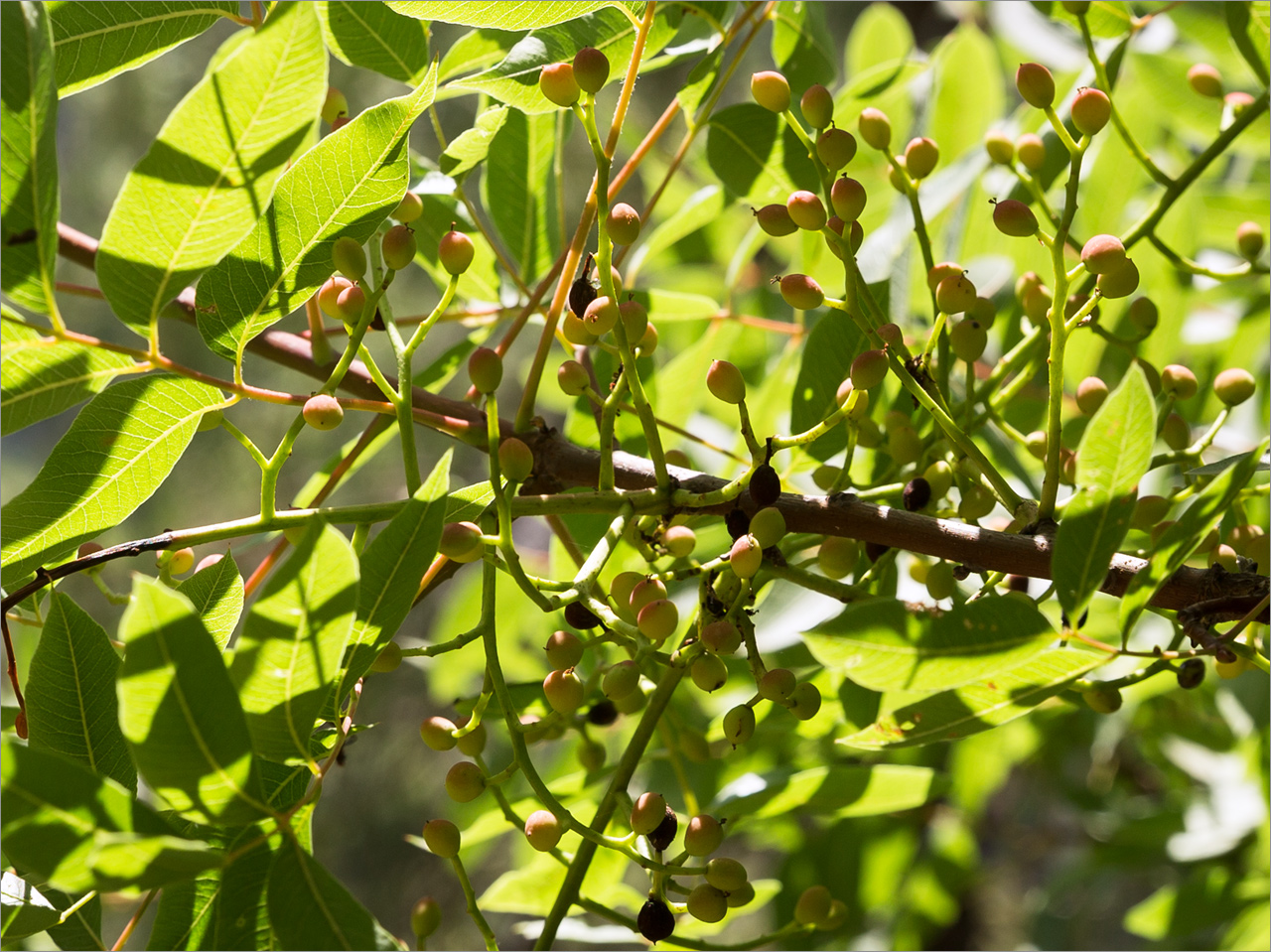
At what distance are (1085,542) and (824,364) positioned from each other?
235mm

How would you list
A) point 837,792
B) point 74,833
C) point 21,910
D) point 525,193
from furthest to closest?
point 525,193 < point 837,792 < point 21,910 < point 74,833

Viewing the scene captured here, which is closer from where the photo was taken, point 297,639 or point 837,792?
point 297,639

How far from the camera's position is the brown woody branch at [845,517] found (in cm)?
52

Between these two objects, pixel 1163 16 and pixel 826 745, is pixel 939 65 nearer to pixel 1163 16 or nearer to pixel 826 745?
pixel 1163 16

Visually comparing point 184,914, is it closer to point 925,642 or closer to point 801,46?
point 925,642

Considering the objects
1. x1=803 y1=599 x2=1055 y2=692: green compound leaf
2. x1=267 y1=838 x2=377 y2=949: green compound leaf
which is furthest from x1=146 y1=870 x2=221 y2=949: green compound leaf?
x1=803 y1=599 x2=1055 y2=692: green compound leaf

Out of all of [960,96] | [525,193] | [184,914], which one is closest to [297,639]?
[184,914]

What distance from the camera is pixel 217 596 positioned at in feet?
1.64

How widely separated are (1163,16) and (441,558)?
908mm

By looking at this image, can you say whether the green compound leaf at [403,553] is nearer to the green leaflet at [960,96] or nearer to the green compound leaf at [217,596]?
the green compound leaf at [217,596]

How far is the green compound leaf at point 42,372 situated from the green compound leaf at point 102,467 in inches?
0.5

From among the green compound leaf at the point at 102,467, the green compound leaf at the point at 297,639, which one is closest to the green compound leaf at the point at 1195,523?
the green compound leaf at the point at 297,639

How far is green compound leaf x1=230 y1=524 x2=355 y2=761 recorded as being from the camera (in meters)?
0.37

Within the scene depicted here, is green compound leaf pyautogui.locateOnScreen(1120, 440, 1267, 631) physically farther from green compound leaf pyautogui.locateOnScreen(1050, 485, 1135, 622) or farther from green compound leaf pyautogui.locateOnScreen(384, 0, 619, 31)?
green compound leaf pyautogui.locateOnScreen(384, 0, 619, 31)
